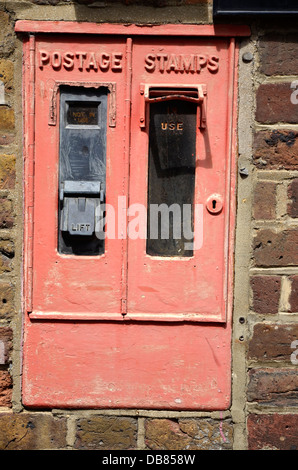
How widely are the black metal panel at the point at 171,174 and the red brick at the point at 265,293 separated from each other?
1.12 ft

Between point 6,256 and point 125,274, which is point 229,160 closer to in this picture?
point 125,274

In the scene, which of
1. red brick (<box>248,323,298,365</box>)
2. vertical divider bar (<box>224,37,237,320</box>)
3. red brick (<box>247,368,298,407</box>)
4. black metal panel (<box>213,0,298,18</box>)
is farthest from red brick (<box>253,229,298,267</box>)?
black metal panel (<box>213,0,298,18</box>)

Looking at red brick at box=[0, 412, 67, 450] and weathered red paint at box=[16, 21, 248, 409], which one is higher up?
weathered red paint at box=[16, 21, 248, 409]

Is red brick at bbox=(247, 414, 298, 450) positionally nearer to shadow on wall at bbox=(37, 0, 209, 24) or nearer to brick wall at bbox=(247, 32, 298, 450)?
brick wall at bbox=(247, 32, 298, 450)

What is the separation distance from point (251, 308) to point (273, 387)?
1.26 ft

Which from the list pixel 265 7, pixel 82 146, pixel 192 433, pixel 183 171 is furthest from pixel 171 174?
pixel 192 433

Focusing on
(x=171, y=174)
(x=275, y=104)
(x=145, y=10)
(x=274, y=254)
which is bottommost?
(x=274, y=254)

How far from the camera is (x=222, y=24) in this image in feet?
6.12

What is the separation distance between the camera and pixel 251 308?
1.97m

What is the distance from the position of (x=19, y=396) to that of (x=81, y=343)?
0.40 metres

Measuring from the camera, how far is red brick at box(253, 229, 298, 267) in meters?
1.94

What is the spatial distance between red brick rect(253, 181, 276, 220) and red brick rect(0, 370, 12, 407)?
1.38 meters
